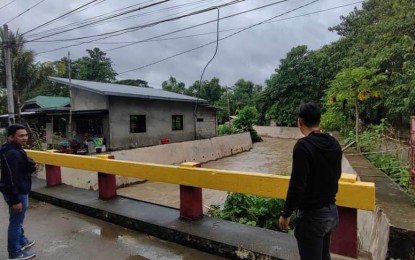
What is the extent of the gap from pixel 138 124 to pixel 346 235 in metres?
16.7

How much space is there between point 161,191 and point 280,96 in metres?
23.9

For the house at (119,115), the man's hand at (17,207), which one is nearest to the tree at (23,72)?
the house at (119,115)

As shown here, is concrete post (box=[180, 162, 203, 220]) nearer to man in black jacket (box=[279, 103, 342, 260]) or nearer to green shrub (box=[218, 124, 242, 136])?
man in black jacket (box=[279, 103, 342, 260])

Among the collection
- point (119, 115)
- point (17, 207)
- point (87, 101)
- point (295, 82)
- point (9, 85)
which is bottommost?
point (17, 207)

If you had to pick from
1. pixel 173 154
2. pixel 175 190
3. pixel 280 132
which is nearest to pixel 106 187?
pixel 175 190

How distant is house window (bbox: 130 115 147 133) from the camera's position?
Result: 59.6 ft

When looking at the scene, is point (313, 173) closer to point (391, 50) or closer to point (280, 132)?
point (391, 50)

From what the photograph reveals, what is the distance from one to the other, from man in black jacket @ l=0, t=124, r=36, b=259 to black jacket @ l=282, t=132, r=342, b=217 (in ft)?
9.66

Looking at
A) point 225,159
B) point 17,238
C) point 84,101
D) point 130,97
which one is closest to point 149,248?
point 17,238

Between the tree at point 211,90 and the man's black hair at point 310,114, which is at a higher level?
the tree at point 211,90

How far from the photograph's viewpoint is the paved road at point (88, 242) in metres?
3.57

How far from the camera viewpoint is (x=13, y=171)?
11.5 ft

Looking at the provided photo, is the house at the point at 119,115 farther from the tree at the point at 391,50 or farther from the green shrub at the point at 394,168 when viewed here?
the green shrub at the point at 394,168

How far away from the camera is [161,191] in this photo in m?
12.5
